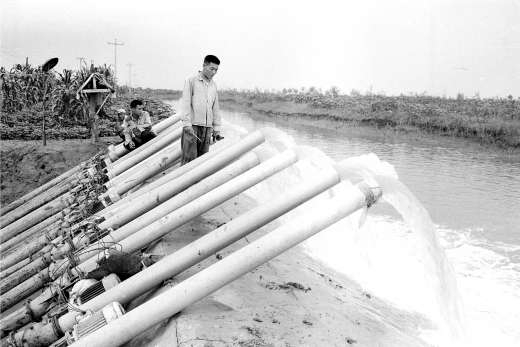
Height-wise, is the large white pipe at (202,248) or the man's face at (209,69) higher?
the man's face at (209,69)

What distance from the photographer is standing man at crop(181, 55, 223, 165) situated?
548 centimetres

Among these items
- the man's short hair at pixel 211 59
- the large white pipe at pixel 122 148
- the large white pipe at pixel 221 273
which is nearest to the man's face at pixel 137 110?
the large white pipe at pixel 122 148

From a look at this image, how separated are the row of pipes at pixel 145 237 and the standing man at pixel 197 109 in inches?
14.9

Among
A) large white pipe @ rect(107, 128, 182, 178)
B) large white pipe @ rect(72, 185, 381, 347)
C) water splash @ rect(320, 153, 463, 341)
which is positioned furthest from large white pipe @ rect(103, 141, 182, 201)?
large white pipe @ rect(72, 185, 381, 347)

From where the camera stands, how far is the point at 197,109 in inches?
219

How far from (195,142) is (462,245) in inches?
175

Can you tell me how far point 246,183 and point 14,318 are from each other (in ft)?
7.13

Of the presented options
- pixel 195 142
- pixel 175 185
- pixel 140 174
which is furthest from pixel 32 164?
pixel 175 185

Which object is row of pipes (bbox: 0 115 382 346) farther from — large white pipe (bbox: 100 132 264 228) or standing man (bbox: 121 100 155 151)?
standing man (bbox: 121 100 155 151)

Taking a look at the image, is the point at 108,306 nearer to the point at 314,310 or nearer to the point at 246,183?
the point at 314,310

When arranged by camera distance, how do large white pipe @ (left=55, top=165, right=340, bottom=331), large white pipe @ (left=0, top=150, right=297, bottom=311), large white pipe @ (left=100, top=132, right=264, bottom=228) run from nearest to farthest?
large white pipe @ (left=55, top=165, right=340, bottom=331) < large white pipe @ (left=0, top=150, right=297, bottom=311) < large white pipe @ (left=100, top=132, right=264, bottom=228)

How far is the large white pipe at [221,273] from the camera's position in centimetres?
259

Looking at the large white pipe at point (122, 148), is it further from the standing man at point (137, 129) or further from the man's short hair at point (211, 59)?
the man's short hair at point (211, 59)

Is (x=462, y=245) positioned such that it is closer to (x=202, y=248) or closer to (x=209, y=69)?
(x=209, y=69)
